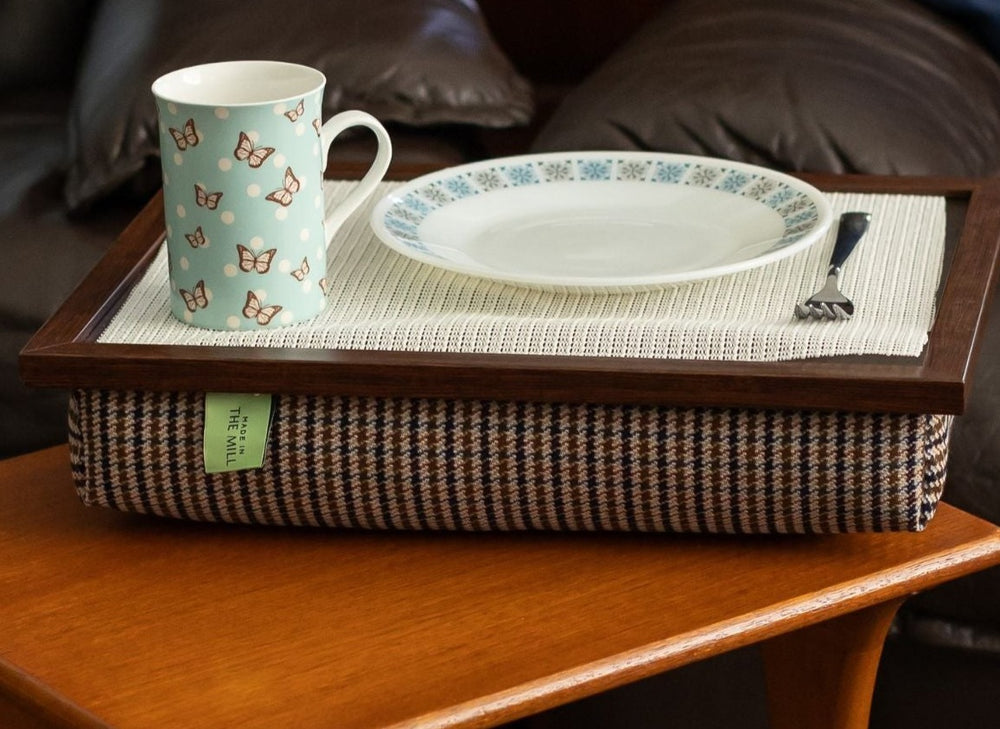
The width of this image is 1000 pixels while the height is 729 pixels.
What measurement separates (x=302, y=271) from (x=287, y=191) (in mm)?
37

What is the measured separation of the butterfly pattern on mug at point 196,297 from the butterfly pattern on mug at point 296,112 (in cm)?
8

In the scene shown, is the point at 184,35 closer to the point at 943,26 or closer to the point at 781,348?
the point at 943,26

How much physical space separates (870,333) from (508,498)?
0.55ft

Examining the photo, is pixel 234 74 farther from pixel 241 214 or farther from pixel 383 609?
pixel 383 609

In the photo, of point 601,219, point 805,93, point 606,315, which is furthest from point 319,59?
point 606,315

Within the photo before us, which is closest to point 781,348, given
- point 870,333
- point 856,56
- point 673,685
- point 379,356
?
point 870,333

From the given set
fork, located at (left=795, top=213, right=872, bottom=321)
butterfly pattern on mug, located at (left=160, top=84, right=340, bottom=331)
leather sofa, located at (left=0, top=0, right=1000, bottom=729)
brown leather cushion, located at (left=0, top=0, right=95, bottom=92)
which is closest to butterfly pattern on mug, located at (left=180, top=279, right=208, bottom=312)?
butterfly pattern on mug, located at (left=160, top=84, right=340, bottom=331)

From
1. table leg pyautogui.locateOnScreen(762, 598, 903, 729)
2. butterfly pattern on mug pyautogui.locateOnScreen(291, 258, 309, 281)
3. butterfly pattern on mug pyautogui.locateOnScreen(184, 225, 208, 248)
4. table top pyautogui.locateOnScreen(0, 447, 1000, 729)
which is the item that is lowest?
table leg pyautogui.locateOnScreen(762, 598, 903, 729)

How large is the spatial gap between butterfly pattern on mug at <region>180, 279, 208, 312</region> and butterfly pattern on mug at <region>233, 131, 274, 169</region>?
0.19 feet

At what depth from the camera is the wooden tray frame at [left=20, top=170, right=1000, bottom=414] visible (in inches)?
21.8

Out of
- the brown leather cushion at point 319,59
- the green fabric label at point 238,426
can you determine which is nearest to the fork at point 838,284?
the green fabric label at point 238,426

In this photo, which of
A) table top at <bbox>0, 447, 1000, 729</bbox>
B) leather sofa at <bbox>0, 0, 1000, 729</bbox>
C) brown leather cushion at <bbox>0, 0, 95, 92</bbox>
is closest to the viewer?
table top at <bbox>0, 447, 1000, 729</bbox>

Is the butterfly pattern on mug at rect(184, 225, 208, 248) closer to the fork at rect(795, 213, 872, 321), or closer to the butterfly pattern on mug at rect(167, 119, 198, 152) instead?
the butterfly pattern on mug at rect(167, 119, 198, 152)

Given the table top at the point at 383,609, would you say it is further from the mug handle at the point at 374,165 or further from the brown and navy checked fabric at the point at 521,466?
the mug handle at the point at 374,165
